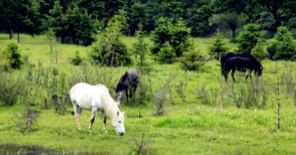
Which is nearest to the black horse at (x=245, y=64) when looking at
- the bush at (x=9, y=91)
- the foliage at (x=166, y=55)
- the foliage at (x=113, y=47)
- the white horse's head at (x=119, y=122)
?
the foliage at (x=166, y=55)

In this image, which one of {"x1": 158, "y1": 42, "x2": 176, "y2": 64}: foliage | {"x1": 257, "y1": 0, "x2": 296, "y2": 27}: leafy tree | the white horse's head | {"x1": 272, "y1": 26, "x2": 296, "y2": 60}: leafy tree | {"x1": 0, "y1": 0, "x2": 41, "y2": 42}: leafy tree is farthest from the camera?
{"x1": 0, "y1": 0, "x2": 41, "y2": 42}: leafy tree

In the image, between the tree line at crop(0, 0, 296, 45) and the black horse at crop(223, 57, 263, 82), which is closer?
the black horse at crop(223, 57, 263, 82)

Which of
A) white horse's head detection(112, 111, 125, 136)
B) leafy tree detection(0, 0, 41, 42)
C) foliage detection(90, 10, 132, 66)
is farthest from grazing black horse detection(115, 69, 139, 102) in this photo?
leafy tree detection(0, 0, 41, 42)

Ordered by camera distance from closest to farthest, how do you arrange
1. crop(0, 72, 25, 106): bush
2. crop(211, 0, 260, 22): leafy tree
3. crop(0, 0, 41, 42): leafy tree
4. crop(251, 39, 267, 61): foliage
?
crop(0, 72, 25, 106): bush
crop(251, 39, 267, 61): foliage
crop(0, 0, 41, 42): leafy tree
crop(211, 0, 260, 22): leafy tree

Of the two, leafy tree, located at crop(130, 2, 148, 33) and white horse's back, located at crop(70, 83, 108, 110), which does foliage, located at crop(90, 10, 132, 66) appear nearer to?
white horse's back, located at crop(70, 83, 108, 110)

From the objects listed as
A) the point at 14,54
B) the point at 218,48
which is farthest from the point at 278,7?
the point at 14,54

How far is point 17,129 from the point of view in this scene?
9.16 metres

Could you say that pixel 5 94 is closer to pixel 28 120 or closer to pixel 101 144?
pixel 28 120

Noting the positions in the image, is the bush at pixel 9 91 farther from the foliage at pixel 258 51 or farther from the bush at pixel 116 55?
the foliage at pixel 258 51

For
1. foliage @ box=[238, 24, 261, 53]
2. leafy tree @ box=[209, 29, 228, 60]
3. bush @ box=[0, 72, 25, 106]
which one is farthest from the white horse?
foliage @ box=[238, 24, 261, 53]

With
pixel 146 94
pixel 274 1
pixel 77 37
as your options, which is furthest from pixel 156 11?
pixel 146 94

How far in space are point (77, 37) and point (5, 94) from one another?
31.1 m

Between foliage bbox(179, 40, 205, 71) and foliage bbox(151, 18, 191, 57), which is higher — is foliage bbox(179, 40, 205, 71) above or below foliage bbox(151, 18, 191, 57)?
below

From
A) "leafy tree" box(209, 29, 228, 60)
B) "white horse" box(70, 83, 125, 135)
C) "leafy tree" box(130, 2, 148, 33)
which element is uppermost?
"leafy tree" box(130, 2, 148, 33)
